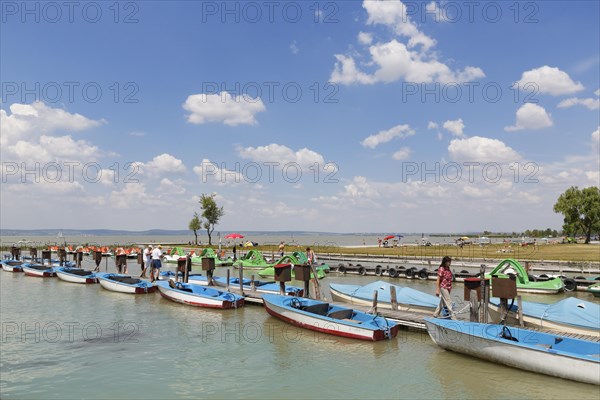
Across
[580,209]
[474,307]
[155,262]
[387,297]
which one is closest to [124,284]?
[155,262]

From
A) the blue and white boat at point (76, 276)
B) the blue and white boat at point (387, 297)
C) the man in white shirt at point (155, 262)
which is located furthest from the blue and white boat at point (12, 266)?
the blue and white boat at point (387, 297)

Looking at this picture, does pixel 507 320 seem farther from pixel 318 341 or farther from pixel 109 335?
pixel 109 335

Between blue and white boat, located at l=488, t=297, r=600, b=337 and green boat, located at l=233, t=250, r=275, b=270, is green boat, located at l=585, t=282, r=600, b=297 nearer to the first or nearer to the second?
blue and white boat, located at l=488, t=297, r=600, b=337

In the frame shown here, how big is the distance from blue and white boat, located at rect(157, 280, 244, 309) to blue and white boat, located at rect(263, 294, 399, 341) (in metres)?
2.71

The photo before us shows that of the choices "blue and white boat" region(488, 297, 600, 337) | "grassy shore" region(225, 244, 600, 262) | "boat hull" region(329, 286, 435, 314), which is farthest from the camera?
"grassy shore" region(225, 244, 600, 262)

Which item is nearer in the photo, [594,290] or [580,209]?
[594,290]

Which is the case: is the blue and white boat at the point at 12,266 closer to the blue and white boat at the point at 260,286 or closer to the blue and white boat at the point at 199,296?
the blue and white boat at the point at 260,286

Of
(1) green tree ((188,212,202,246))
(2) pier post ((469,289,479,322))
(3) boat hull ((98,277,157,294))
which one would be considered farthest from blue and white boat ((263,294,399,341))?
(1) green tree ((188,212,202,246))

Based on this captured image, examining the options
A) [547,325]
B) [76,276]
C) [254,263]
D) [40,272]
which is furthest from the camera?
[254,263]

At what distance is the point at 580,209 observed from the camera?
3378 inches

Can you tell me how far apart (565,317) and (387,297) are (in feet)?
25.9

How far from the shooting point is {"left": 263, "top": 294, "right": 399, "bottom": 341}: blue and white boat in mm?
16953

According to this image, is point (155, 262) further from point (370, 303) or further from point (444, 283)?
point (444, 283)

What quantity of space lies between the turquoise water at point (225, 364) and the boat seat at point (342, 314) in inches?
45.1
